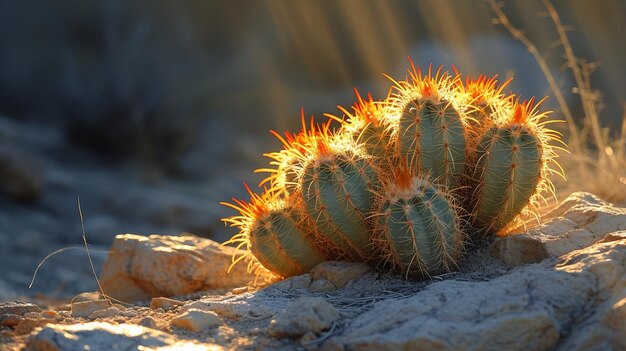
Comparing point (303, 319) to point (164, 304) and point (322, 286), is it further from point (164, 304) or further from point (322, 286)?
point (164, 304)

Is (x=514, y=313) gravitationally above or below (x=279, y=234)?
below

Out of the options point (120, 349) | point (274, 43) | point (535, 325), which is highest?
point (274, 43)

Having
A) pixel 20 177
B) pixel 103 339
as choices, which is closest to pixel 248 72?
pixel 20 177

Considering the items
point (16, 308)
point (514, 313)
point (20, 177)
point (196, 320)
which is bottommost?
point (514, 313)

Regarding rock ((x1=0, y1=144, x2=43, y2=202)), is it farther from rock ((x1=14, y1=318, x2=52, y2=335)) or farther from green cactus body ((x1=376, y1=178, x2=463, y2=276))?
green cactus body ((x1=376, y1=178, x2=463, y2=276))

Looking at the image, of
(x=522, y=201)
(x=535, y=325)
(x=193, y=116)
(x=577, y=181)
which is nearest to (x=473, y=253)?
(x=522, y=201)

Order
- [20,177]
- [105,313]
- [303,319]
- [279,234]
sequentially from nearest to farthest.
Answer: [303,319] < [105,313] < [279,234] < [20,177]

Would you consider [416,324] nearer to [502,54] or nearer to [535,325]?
[535,325]

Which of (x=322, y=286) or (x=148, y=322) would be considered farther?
(x=322, y=286)
